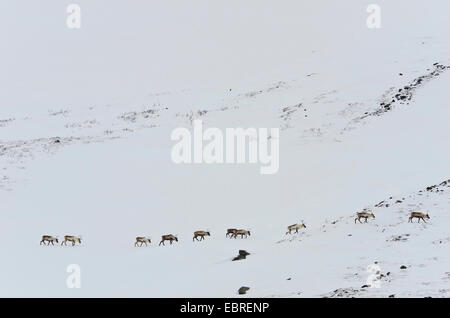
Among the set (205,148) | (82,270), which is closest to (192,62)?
(205,148)

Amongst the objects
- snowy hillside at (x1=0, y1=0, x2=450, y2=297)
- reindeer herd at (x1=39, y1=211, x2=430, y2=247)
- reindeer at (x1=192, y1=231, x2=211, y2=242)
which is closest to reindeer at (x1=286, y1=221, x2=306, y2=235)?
reindeer herd at (x1=39, y1=211, x2=430, y2=247)

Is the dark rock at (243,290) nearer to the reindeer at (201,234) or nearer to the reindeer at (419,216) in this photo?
the reindeer at (419,216)

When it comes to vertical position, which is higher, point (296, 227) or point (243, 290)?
point (296, 227)

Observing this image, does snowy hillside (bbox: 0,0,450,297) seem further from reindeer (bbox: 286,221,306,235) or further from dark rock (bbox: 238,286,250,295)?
reindeer (bbox: 286,221,306,235)

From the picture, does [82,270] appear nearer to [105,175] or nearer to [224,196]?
[224,196]

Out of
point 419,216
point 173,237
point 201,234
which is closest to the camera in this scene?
point 419,216

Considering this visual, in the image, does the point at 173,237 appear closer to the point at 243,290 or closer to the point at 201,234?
the point at 201,234

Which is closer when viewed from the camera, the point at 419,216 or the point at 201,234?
the point at 419,216

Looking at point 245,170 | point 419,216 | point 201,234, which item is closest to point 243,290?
point 419,216
